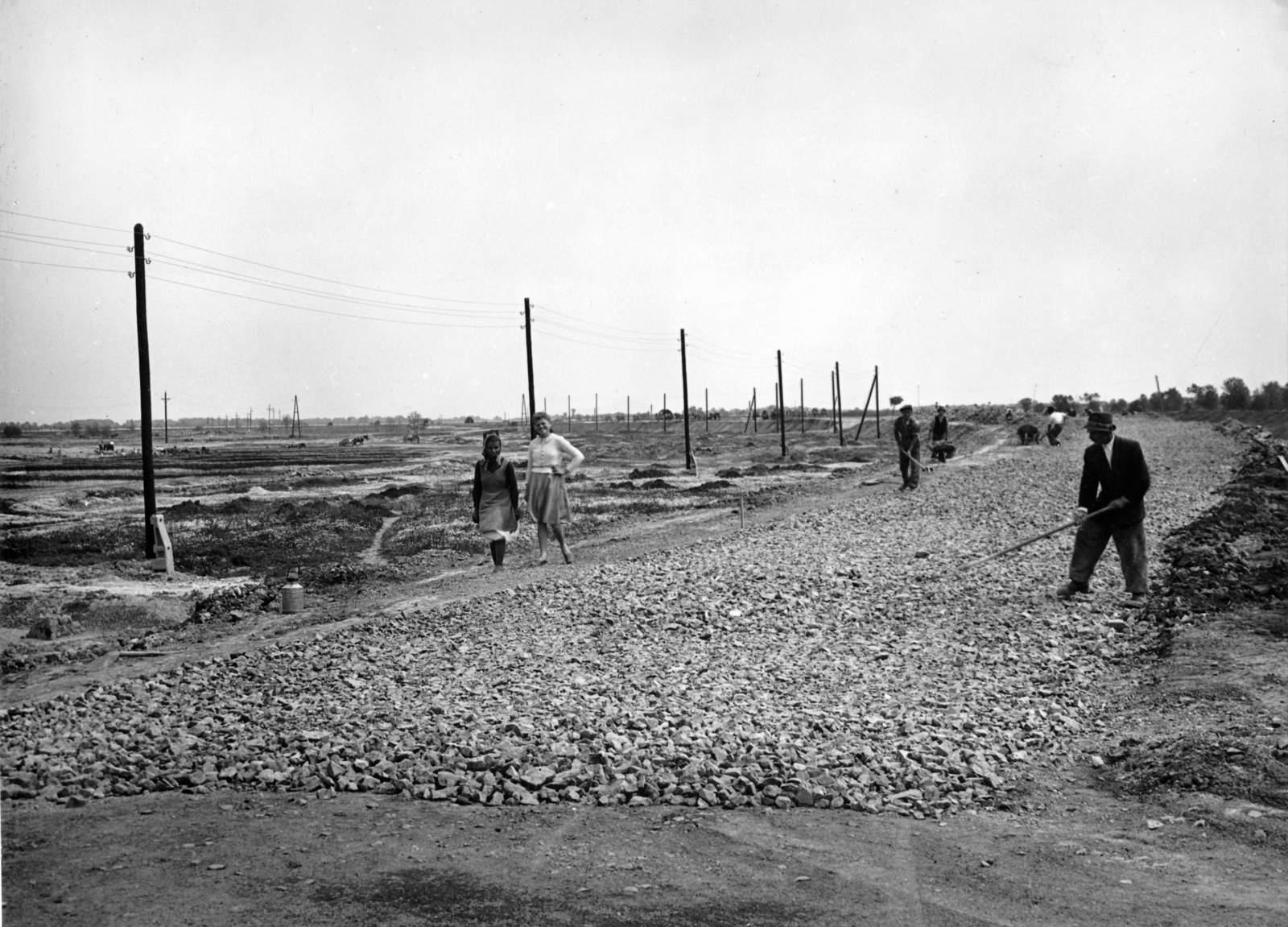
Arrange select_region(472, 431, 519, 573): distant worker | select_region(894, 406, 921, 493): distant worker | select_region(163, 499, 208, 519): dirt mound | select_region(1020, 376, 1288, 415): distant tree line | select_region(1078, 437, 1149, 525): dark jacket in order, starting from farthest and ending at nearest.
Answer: select_region(1020, 376, 1288, 415): distant tree line < select_region(163, 499, 208, 519): dirt mound < select_region(894, 406, 921, 493): distant worker < select_region(472, 431, 519, 573): distant worker < select_region(1078, 437, 1149, 525): dark jacket

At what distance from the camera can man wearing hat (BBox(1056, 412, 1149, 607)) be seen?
31.5 feet

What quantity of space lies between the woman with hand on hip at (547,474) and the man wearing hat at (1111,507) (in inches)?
216

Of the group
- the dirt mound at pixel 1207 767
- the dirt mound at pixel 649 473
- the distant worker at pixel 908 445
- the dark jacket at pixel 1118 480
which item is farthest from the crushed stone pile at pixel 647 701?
the dirt mound at pixel 649 473

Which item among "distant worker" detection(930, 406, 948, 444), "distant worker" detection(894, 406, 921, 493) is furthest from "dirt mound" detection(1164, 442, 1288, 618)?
"distant worker" detection(930, 406, 948, 444)

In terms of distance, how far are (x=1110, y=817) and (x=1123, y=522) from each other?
5.21m

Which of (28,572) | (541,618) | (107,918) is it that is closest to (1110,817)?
Result: (107,918)

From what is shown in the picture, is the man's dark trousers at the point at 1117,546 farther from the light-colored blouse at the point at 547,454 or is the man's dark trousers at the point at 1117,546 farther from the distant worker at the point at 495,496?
the distant worker at the point at 495,496

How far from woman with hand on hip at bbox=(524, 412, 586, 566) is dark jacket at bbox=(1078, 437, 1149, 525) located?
5498 mm

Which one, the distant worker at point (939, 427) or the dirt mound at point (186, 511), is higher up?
the distant worker at point (939, 427)

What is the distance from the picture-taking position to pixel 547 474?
12266 mm

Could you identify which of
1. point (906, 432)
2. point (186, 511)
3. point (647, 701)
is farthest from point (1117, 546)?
point (186, 511)

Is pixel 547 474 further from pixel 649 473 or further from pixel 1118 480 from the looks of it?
A: pixel 649 473

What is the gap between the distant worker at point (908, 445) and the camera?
21.5 meters

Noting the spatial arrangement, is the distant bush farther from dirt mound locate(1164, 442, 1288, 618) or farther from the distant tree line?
dirt mound locate(1164, 442, 1288, 618)
